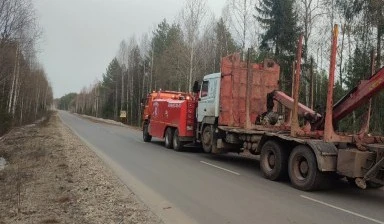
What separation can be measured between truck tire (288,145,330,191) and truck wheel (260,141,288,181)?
41 centimetres

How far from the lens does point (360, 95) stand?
1085 cm

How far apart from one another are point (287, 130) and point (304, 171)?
1.70m

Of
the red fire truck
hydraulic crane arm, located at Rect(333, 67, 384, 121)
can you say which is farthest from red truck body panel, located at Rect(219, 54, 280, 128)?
hydraulic crane arm, located at Rect(333, 67, 384, 121)

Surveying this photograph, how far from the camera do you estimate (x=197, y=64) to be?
43062 millimetres

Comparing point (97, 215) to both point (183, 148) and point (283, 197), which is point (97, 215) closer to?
point (283, 197)

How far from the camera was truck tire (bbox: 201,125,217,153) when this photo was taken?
15.9 m

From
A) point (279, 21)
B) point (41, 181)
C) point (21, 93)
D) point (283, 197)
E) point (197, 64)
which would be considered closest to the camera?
point (283, 197)

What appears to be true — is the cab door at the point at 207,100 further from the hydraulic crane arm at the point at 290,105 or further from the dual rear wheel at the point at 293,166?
the dual rear wheel at the point at 293,166

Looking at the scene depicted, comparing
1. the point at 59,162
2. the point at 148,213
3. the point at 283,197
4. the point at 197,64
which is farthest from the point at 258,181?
the point at 197,64

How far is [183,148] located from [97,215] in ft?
40.0

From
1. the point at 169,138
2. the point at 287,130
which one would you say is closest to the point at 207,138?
the point at 169,138

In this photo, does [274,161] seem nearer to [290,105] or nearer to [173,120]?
[290,105]

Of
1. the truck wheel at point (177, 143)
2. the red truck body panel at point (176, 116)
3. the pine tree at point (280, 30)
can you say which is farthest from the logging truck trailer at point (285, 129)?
the pine tree at point (280, 30)

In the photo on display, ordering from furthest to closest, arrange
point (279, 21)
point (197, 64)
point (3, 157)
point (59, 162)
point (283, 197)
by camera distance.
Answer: point (197, 64)
point (279, 21)
point (3, 157)
point (59, 162)
point (283, 197)
